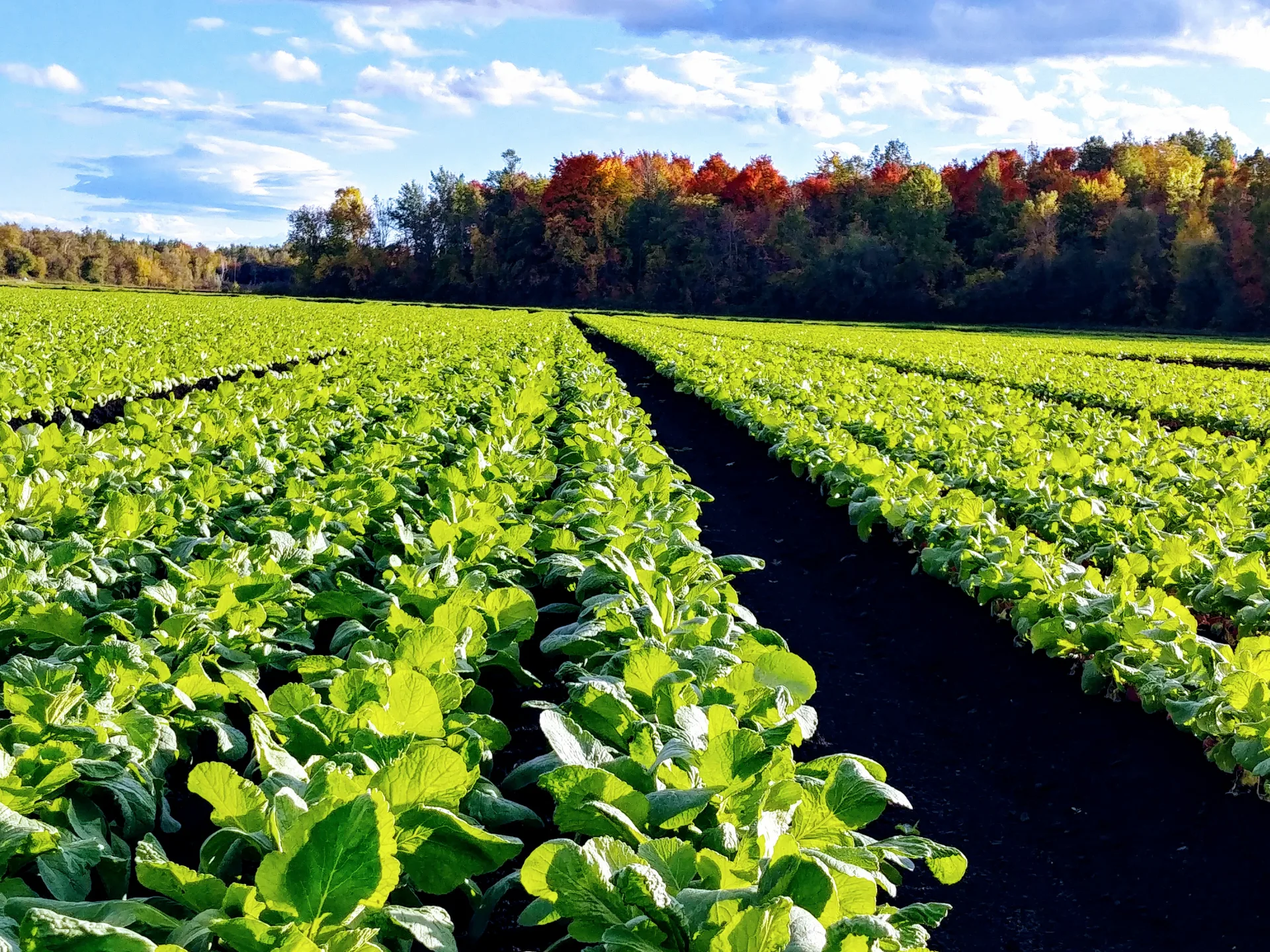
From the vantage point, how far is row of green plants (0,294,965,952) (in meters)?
1.91

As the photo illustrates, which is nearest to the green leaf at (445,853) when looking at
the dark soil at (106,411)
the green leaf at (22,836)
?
the green leaf at (22,836)

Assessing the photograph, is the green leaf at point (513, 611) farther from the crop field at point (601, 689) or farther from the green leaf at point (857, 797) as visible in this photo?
the green leaf at point (857, 797)

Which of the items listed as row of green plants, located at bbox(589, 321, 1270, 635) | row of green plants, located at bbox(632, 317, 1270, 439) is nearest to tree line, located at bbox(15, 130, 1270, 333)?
row of green plants, located at bbox(632, 317, 1270, 439)

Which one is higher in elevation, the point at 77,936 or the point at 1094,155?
the point at 1094,155

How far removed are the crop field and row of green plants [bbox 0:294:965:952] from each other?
0.01 meters

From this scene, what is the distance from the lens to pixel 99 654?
9.68 feet

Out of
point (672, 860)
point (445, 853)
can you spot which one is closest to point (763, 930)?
point (672, 860)

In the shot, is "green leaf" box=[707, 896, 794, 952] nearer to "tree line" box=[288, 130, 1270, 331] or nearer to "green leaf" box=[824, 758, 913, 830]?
"green leaf" box=[824, 758, 913, 830]

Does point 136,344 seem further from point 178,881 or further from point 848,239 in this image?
point 848,239

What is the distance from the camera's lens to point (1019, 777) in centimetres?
502

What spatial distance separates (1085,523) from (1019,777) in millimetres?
2893

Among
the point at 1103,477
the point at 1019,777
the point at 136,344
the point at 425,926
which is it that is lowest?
the point at 1019,777

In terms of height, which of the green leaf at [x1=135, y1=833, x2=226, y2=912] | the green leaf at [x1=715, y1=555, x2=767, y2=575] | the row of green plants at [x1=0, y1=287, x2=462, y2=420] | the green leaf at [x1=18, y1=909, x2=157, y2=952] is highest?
the row of green plants at [x1=0, y1=287, x2=462, y2=420]

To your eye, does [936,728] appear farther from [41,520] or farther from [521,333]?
[521,333]
